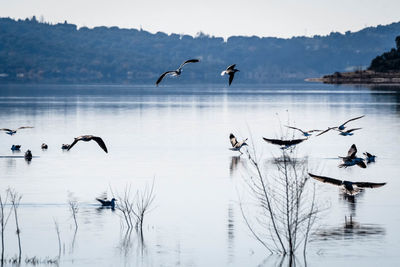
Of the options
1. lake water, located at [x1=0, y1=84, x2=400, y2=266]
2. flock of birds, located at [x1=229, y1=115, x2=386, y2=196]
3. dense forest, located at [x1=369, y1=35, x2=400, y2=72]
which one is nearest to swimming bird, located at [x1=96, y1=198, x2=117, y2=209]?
lake water, located at [x1=0, y1=84, x2=400, y2=266]

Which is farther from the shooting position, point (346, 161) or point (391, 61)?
point (391, 61)

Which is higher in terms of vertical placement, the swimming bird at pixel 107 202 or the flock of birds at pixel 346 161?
the flock of birds at pixel 346 161

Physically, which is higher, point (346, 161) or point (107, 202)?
point (346, 161)

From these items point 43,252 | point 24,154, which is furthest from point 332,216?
point 24,154

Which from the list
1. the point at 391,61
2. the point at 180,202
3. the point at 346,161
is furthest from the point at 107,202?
the point at 391,61

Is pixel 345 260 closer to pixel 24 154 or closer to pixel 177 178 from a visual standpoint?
pixel 177 178

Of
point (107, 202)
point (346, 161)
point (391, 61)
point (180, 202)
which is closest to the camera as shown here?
point (107, 202)

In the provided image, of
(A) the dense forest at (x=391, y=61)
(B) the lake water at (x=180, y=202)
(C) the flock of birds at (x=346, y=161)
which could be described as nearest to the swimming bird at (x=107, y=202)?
(B) the lake water at (x=180, y=202)

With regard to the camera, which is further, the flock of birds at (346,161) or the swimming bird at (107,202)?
the swimming bird at (107,202)

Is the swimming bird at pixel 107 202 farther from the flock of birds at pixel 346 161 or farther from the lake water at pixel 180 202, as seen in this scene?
the flock of birds at pixel 346 161

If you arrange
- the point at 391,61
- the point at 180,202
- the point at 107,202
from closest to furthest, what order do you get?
the point at 107,202, the point at 180,202, the point at 391,61

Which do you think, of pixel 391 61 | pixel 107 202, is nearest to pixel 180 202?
pixel 107 202

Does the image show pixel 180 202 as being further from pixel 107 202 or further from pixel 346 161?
pixel 346 161

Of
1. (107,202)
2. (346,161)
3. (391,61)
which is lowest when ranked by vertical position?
(107,202)
